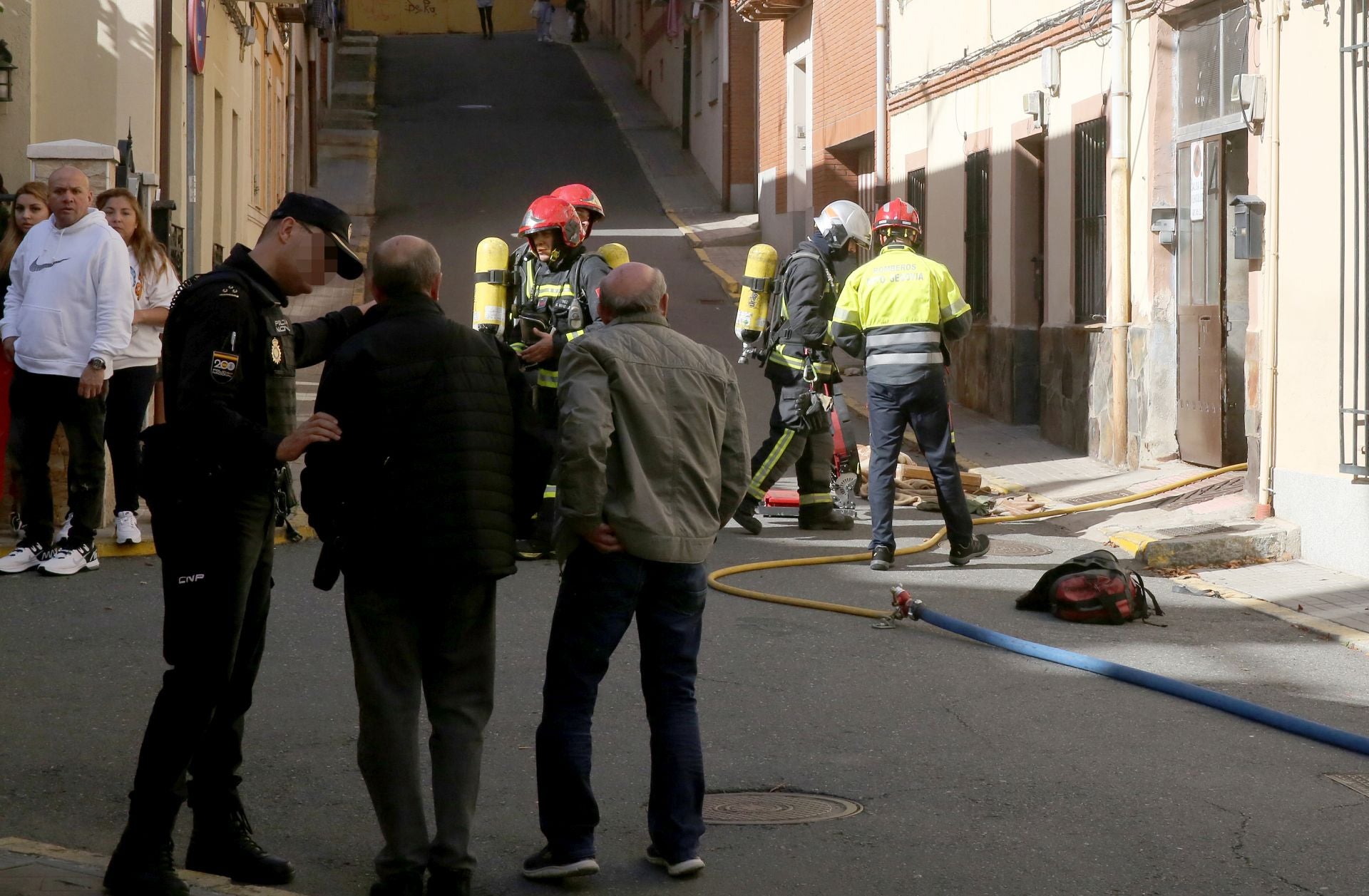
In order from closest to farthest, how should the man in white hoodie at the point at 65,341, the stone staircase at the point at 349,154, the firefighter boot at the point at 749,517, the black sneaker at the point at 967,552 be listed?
the man in white hoodie at the point at 65,341
the black sneaker at the point at 967,552
the firefighter boot at the point at 749,517
the stone staircase at the point at 349,154

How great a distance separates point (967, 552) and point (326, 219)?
19.4 ft

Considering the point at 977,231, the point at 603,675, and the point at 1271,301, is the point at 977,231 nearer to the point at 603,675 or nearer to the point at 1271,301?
the point at 1271,301

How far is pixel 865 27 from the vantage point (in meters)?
22.2

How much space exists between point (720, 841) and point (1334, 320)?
6.19m

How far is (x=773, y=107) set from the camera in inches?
1128

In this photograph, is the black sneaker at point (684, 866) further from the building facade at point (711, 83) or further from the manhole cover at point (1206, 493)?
the building facade at point (711, 83)

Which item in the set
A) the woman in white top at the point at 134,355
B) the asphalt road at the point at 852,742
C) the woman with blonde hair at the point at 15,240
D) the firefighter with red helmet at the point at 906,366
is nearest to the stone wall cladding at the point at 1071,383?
the asphalt road at the point at 852,742

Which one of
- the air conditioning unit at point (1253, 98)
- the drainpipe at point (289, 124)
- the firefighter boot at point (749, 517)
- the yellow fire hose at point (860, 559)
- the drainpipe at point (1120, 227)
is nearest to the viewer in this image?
the yellow fire hose at point (860, 559)

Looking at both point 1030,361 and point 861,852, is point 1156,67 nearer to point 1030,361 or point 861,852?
point 1030,361

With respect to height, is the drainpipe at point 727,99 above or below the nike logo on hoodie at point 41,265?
above

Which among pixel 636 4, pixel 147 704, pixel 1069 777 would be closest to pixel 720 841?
pixel 1069 777

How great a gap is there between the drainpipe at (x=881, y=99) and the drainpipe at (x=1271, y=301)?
11277mm

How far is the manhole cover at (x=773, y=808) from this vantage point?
16.1ft

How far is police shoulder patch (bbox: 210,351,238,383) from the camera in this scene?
418 cm
